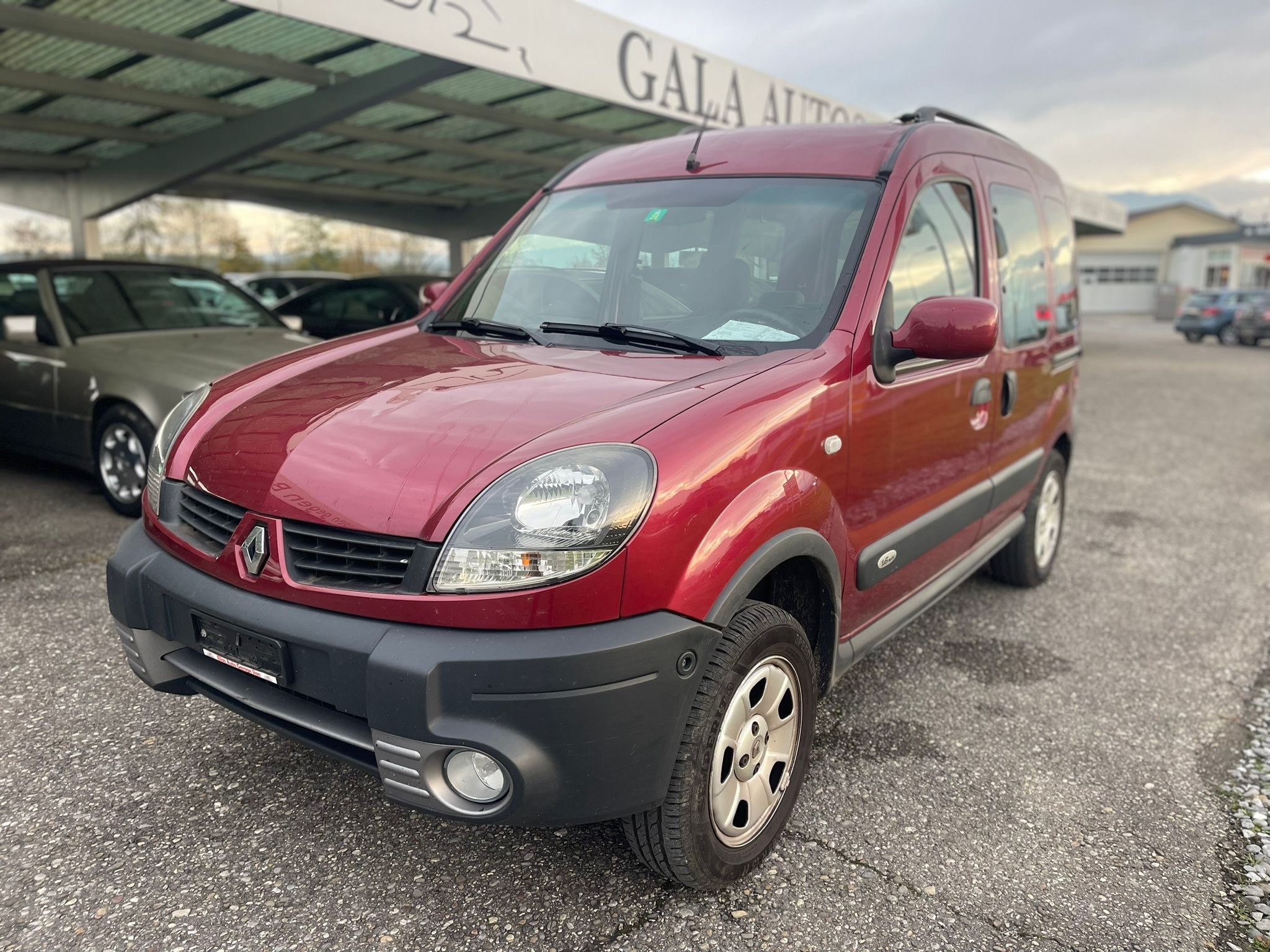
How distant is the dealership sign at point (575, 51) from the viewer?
6.80 metres

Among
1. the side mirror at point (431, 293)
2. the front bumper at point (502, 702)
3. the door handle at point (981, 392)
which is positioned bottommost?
the front bumper at point (502, 702)

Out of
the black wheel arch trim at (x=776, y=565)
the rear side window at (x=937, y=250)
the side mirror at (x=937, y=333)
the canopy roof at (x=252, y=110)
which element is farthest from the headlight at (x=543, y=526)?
the canopy roof at (x=252, y=110)

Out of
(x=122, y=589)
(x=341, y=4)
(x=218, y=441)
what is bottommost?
(x=122, y=589)

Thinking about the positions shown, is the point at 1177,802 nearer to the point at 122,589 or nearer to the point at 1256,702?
the point at 1256,702

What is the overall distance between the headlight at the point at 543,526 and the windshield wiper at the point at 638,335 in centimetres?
72

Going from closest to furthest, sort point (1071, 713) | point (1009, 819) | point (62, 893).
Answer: point (62, 893) → point (1009, 819) → point (1071, 713)

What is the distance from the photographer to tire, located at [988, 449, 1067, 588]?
446 cm

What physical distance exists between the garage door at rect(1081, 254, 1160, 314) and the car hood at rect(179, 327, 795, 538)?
172 ft

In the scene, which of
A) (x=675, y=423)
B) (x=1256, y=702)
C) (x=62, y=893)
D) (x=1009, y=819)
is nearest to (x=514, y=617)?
(x=675, y=423)

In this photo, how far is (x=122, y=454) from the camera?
17.6ft

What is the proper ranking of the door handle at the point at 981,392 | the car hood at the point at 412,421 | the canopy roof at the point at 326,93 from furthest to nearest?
the canopy roof at the point at 326,93
the door handle at the point at 981,392
the car hood at the point at 412,421

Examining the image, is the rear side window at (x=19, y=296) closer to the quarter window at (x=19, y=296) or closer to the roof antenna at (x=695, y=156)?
the quarter window at (x=19, y=296)

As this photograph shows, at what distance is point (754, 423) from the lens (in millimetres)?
2191

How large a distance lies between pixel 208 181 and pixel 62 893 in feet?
54.2
